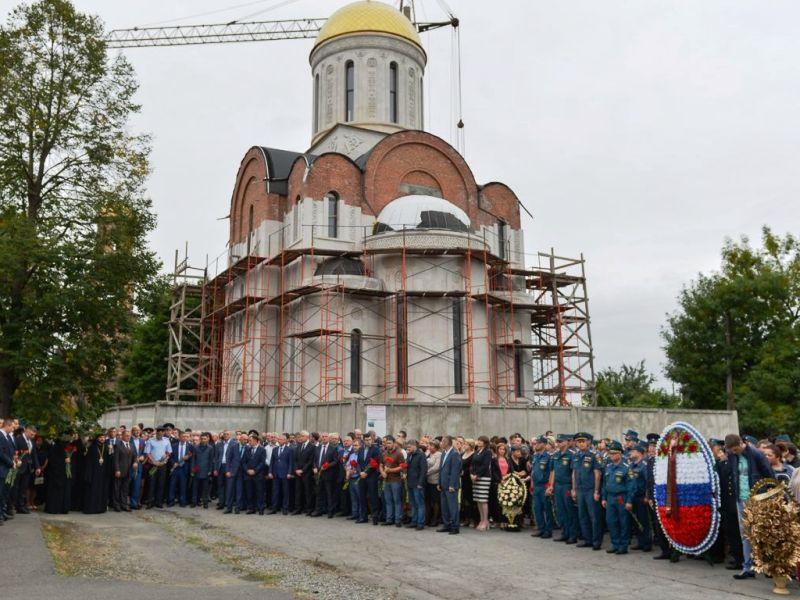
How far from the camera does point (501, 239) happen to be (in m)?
31.9

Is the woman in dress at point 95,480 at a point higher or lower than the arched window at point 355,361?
lower

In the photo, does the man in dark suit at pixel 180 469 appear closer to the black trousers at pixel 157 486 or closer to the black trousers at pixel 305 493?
the black trousers at pixel 157 486

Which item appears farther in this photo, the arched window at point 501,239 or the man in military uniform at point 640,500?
the arched window at point 501,239

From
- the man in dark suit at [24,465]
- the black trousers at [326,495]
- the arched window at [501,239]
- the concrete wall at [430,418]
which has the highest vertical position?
the arched window at [501,239]

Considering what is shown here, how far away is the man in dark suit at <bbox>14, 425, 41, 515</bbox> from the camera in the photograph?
45.6 ft

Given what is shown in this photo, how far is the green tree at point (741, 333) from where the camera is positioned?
3184 centimetres

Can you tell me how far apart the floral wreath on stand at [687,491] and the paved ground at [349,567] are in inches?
17.4

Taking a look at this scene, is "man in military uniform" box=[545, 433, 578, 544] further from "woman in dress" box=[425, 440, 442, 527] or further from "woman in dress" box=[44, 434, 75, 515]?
"woman in dress" box=[44, 434, 75, 515]

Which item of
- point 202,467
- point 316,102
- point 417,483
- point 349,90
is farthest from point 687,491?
point 316,102

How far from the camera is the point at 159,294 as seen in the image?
63.1ft

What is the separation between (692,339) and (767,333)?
330 centimetres

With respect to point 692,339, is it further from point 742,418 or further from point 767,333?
point 742,418

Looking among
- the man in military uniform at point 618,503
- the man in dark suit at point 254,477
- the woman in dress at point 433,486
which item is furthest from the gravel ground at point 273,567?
the man in military uniform at point 618,503

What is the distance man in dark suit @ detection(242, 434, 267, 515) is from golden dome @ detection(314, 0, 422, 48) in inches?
930
